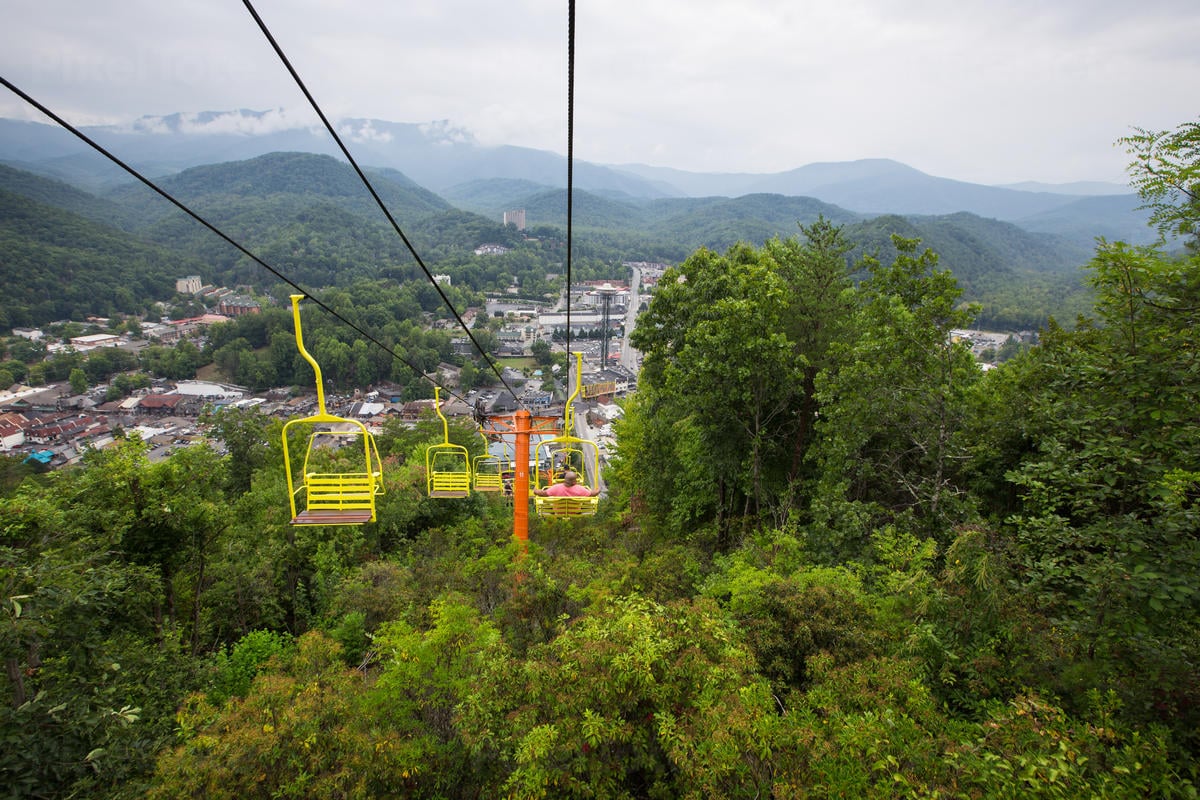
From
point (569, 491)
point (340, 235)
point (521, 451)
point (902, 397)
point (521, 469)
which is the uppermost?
point (340, 235)

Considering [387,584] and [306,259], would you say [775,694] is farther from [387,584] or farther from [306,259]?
[306,259]

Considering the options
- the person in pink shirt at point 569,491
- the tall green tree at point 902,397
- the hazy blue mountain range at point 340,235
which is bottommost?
the person in pink shirt at point 569,491

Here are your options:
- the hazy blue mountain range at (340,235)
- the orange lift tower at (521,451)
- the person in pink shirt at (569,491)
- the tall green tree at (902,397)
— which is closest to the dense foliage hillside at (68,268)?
the hazy blue mountain range at (340,235)

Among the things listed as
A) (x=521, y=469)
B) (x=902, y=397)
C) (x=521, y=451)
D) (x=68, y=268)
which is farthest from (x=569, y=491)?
(x=68, y=268)

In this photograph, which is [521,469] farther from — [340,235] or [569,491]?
[340,235]

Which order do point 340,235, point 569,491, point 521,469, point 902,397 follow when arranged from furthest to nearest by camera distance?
point 340,235 → point 521,469 → point 569,491 → point 902,397

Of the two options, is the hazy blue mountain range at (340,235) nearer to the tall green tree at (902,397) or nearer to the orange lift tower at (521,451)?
the tall green tree at (902,397)

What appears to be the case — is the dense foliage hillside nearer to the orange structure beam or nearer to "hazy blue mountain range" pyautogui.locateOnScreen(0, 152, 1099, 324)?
"hazy blue mountain range" pyautogui.locateOnScreen(0, 152, 1099, 324)

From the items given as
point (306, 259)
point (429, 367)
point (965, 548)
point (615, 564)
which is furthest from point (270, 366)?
point (965, 548)
